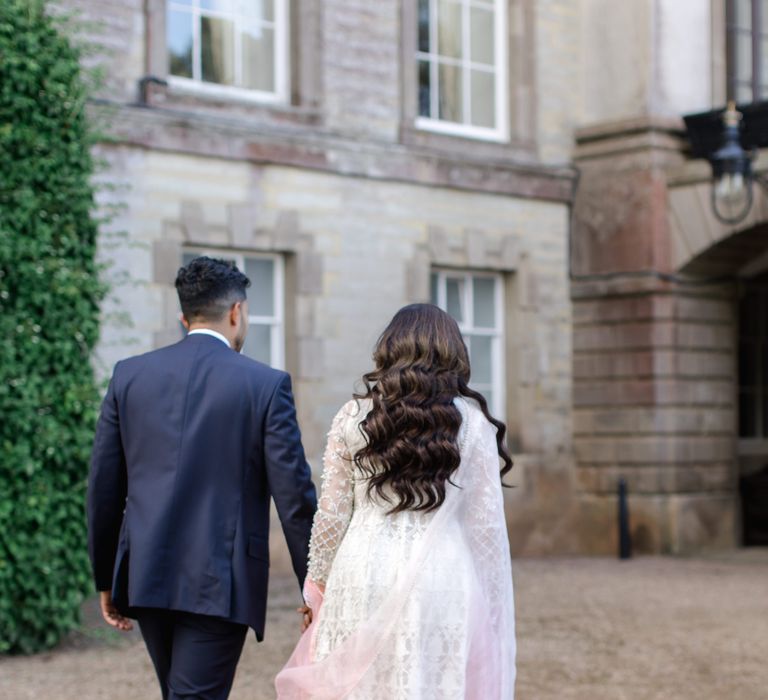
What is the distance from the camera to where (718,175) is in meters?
13.5

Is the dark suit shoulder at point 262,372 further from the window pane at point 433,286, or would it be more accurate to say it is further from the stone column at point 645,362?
the stone column at point 645,362

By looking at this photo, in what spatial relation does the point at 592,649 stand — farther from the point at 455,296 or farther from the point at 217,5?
the point at 217,5

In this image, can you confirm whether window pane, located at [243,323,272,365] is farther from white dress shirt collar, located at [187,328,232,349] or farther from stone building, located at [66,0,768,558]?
white dress shirt collar, located at [187,328,232,349]

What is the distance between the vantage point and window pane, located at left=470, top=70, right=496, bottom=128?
1427 cm

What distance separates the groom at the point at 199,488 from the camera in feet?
14.2

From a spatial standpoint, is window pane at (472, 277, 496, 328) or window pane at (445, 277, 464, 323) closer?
window pane at (445, 277, 464, 323)

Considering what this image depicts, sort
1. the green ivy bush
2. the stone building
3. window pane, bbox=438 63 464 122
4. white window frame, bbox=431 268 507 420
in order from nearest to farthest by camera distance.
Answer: the green ivy bush → the stone building → window pane, bbox=438 63 464 122 → white window frame, bbox=431 268 507 420

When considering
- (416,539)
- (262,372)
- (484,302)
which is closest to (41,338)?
(262,372)

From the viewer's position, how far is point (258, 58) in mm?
12695

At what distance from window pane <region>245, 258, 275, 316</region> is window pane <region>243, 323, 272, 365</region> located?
0.41 ft

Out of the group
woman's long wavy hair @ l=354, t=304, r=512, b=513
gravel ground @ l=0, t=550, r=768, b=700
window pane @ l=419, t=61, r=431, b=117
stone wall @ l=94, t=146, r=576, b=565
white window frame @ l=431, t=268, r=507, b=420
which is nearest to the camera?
woman's long wavy hair @ l=354, t=304, r=512, b=513

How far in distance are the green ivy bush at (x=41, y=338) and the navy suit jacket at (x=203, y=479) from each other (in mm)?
3627

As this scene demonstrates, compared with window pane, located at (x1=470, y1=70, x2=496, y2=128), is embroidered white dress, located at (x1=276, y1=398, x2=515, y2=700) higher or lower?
lower

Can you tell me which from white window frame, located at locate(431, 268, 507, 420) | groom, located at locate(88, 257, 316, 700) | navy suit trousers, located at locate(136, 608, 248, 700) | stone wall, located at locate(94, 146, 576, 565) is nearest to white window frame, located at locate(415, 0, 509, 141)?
stone wall, located at locate(94, 146, 576, 565)
